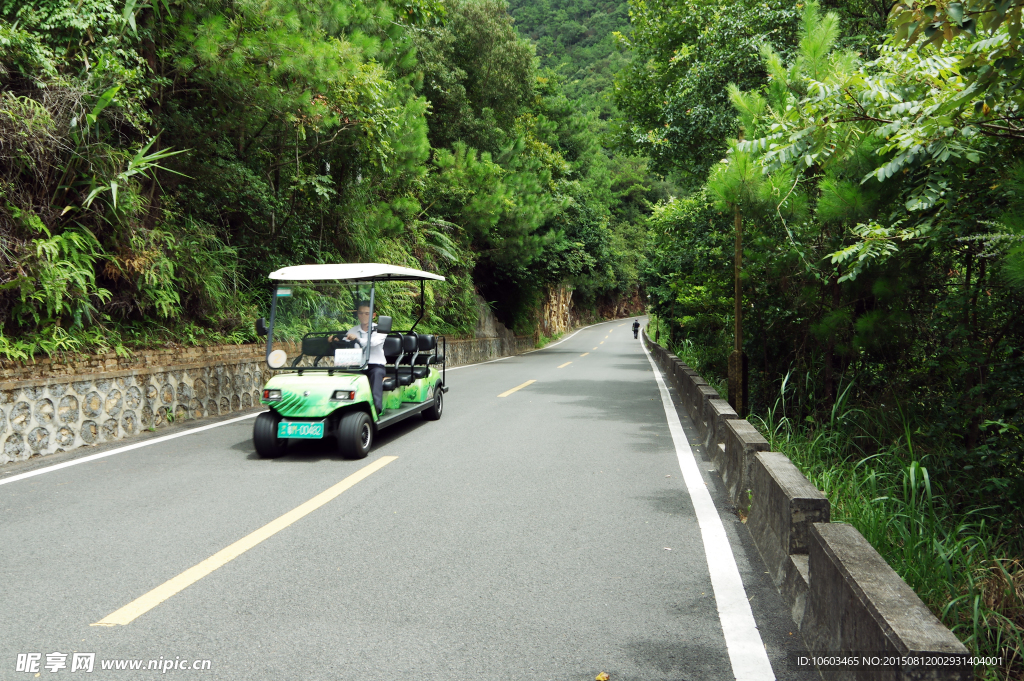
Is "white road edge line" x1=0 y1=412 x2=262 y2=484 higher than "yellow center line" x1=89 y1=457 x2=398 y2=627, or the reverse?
"white road edge line" x1=0 y1=412 x2=262 y2=484

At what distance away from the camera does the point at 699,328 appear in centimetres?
1700

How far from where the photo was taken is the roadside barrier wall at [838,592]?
2204 millimetres

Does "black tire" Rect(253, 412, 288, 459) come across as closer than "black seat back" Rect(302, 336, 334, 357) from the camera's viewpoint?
Yes

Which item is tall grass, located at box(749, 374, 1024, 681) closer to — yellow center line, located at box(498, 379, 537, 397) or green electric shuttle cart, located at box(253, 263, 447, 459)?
green electric shuttle cart, located at box(253, 263, 447, 459)

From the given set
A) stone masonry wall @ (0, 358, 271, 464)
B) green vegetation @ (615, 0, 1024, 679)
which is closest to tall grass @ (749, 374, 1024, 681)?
green vegetation @ (615, 0, 1024, 679)

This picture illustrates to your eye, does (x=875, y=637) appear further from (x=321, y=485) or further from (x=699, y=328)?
(x=699, y=328)

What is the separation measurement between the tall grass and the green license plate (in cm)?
462

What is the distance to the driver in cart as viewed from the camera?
7766 mm

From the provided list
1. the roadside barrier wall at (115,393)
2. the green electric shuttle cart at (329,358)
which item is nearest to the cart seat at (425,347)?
the green electric shuttle cart at (329,358)

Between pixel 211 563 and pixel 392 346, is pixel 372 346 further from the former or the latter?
pixel 211 563

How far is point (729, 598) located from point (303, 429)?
4769 mm

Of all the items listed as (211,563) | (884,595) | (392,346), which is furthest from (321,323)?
(884,595)

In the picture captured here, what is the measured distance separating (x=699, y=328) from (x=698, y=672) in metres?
14.7

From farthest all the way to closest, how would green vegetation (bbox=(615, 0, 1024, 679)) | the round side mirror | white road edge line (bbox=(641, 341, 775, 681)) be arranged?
the round side mirror < green vegetation (bbox=(615, 0, 1024, 679)) < white road edge line (bbox=(641, 341, 775, 681))
